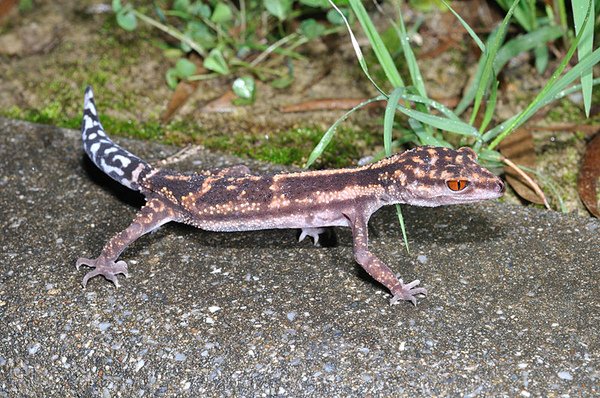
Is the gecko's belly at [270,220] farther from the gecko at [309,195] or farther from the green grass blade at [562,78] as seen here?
the green grass blade at [562,78]

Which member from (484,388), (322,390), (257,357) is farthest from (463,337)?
(257,357)

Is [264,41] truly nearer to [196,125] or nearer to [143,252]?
[196,125]

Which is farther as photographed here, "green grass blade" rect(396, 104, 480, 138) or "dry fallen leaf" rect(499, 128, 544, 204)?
"dry fallen leaf" rect(499, 128, 544, 204)

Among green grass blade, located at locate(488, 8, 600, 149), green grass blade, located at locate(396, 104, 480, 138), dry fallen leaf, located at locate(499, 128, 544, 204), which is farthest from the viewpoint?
dry fallen leaf, located at locate(499, 128, 544, 204)

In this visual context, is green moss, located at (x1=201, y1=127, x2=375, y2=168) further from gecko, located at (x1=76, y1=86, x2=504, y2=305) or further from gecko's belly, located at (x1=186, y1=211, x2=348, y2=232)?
gecko's belly, located at (x1=186, y1=211, x2=348, y2=232)

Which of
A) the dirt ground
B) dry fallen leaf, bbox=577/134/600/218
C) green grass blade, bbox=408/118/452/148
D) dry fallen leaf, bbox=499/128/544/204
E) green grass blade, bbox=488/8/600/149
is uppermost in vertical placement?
green grass blade, bbox=488/8/600/149

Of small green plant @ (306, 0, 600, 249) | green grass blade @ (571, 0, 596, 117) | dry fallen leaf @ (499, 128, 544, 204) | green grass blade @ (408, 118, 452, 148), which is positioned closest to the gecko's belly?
small green plant @ (306, 0, 600, 249)
